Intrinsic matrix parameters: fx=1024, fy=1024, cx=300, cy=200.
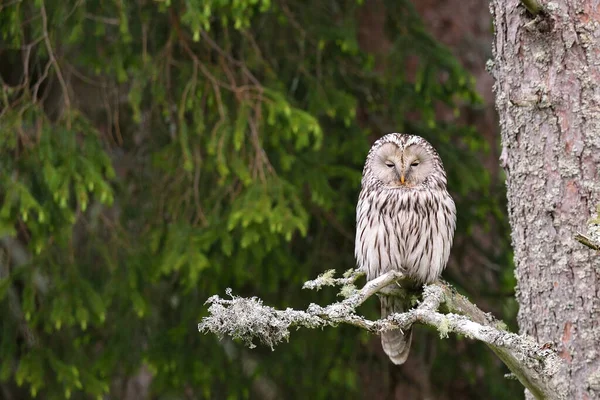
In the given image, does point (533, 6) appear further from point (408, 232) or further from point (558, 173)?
point (408, 232)

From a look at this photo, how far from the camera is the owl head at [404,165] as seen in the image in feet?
16.3

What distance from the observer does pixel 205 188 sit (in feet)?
20.1

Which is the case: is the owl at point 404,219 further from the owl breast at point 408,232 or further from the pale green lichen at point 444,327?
the pale green lichen at point 444,327

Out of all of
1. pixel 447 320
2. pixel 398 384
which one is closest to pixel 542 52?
pixel 447 320

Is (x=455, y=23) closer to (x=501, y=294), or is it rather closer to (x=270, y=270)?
(x=501, y=294)

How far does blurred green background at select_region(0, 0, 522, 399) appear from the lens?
5430 millimetres

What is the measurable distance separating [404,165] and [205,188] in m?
1.59

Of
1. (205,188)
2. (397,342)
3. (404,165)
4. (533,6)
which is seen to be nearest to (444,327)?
(533,6)

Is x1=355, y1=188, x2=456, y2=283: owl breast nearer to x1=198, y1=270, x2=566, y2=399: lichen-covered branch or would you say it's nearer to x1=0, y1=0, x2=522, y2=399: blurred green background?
x1=0, y1=0, x2=522, y2=399: blurred green background

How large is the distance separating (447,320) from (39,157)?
Answer: 9.17 feet

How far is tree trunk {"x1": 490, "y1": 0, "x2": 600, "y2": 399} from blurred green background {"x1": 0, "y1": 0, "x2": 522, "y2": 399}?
5.29 feet

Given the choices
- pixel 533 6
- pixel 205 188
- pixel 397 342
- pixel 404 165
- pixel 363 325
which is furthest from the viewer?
pixel 205 188

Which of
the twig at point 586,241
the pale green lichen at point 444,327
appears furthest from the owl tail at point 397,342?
the twig at point 586,241

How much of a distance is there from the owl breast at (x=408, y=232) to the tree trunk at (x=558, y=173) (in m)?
0.95
